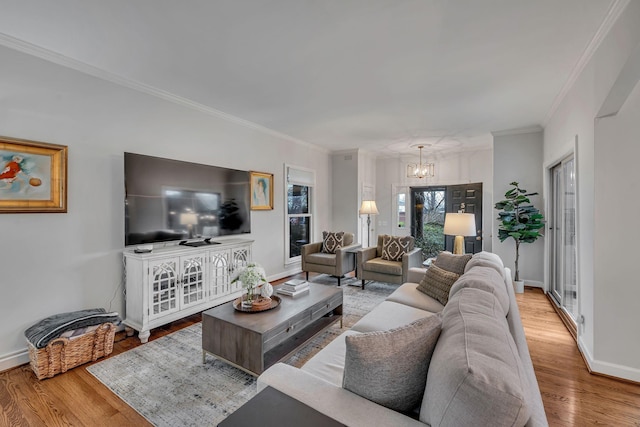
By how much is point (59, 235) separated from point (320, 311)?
2483 millimetres

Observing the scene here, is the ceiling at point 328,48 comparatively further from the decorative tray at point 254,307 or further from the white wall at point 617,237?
the decorative tray at point 254,307

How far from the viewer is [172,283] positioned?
3.05 m

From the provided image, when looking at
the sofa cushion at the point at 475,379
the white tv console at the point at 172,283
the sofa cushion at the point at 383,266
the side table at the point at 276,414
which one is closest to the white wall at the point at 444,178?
the sofa cushion at the point at 383,266

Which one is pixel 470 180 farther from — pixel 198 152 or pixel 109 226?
pixel 109 226

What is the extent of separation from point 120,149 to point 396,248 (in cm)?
382

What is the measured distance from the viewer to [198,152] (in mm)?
3822

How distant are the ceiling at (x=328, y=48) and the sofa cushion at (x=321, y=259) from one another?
7.46ft

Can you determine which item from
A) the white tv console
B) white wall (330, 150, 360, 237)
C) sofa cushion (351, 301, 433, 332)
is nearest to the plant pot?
sofa cushion (351, 301, 433, 332)

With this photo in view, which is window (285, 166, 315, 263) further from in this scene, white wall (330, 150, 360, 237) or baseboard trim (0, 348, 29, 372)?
baseboard trim (0, 348, 29, 372)

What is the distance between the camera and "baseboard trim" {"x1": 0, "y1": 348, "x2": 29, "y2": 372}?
7.58 feet

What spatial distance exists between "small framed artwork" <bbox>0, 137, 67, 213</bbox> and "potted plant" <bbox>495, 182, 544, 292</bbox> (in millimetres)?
5660

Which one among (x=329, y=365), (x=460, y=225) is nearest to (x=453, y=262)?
(x=460, y=225)

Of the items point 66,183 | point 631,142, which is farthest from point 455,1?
point 66,183

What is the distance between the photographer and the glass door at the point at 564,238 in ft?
10.7
